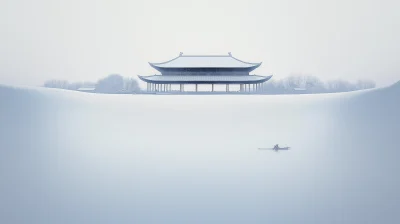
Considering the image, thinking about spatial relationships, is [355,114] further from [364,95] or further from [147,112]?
[147,112]

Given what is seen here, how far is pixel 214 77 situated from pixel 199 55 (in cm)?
279

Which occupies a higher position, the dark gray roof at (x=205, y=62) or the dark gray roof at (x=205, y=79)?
the dark gray roof at (x=205, y=62)

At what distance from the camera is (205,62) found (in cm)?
3177

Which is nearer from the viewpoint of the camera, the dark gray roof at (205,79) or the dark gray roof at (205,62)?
the dark gray roof at (205,79)

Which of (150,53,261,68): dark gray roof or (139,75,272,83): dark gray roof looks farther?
(150,53,261,68): dark gray roof

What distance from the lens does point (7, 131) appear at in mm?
13172

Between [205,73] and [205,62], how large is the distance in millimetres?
940

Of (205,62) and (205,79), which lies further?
(205,62)

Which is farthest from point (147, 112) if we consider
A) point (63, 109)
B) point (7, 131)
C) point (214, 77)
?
point (214, 77)

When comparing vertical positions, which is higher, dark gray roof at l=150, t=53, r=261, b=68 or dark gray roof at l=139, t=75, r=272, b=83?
dark gray roof at l=150, t=53, r=261, b=68

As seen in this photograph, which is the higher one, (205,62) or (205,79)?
(205,62)

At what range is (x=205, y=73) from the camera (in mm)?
31344

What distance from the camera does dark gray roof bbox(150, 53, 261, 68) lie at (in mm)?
31172

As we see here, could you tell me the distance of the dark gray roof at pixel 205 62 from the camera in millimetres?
31172
